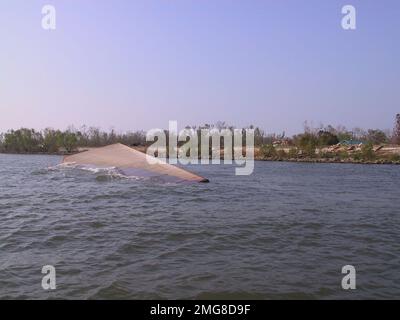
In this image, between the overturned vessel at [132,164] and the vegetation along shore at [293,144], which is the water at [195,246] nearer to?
the overturned vessel at [132,164]

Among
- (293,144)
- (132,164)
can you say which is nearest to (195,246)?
(132,164)

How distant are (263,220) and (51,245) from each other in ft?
21.3

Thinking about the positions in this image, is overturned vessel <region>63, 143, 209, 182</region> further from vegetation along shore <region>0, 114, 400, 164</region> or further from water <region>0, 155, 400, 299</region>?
vegetation along shore <region>0, 114, 400, 164</region>

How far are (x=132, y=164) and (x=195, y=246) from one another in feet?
69.4

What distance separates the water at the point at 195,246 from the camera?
7.45 meters

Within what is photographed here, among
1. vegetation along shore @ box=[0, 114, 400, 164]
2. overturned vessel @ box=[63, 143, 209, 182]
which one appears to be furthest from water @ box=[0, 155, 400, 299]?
vegetation along shore @ box=[0, 114, 400, 164]

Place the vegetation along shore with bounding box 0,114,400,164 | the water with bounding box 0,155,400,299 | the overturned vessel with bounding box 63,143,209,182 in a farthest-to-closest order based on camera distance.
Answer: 1. the vegetation along shore with bounding box 0,114,400,164
2. the overturned vessel with bounding box 63,143,209,182
3. the water with bounding box 0,155,400,299

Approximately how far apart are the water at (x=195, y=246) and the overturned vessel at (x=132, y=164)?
6.53 meters

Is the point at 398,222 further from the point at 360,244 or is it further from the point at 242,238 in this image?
the point at 242,238

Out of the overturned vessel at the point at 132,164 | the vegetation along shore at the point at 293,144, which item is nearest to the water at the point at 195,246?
the overturned vessel at the point at 132,164

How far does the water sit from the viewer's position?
745 cm

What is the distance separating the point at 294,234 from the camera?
463 inches

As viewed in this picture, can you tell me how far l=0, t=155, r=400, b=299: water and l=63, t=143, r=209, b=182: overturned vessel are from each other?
653 cm

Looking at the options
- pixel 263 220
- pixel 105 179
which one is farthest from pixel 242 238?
pixel 105 179
